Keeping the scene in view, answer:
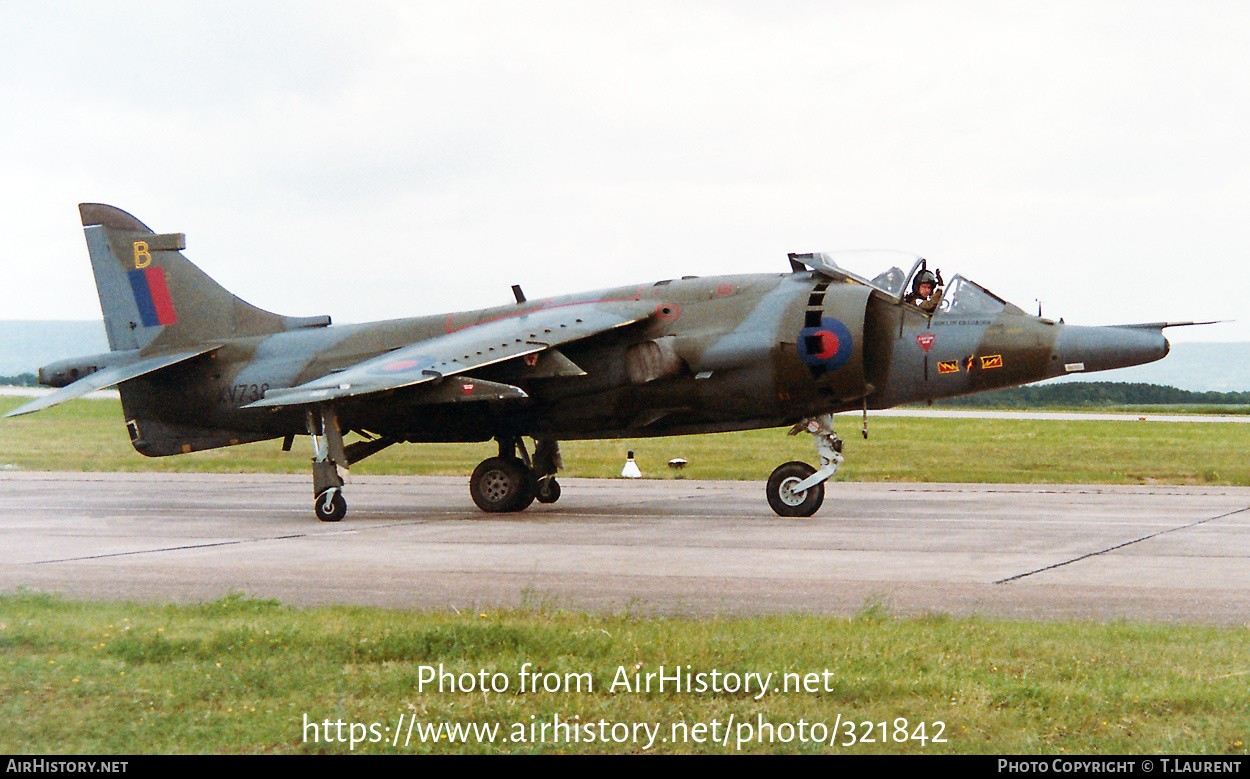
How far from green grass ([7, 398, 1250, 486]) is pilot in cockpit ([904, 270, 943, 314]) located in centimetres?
904

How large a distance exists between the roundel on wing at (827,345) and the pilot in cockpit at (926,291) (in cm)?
122

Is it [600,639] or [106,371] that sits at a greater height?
[106,371]

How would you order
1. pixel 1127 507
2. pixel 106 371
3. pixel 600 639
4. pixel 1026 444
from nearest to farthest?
pixel 600 639 < pixel 1127 507 < pixel 106 371 < pixel 1026 444

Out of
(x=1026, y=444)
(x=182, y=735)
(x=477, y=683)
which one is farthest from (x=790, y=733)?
(x=1026, y=444)

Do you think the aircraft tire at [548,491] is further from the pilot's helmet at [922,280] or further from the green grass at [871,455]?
the green grass at [871,455]

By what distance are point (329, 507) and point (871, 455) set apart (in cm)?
1807

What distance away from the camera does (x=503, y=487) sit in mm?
18188

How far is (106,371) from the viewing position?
19.5m

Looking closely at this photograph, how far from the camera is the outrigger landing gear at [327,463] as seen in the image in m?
16.9

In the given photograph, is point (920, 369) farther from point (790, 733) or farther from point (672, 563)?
point (790, 733)

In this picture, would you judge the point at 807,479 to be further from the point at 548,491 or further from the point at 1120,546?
the point at 548,491

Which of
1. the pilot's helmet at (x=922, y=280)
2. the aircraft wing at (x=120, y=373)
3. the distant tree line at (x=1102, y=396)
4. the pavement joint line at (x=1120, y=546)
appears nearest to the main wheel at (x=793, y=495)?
the pilot's helmet at (x=922, y=280)

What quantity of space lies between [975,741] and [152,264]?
17740mm

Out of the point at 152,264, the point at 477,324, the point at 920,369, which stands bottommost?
the point at 920,369
